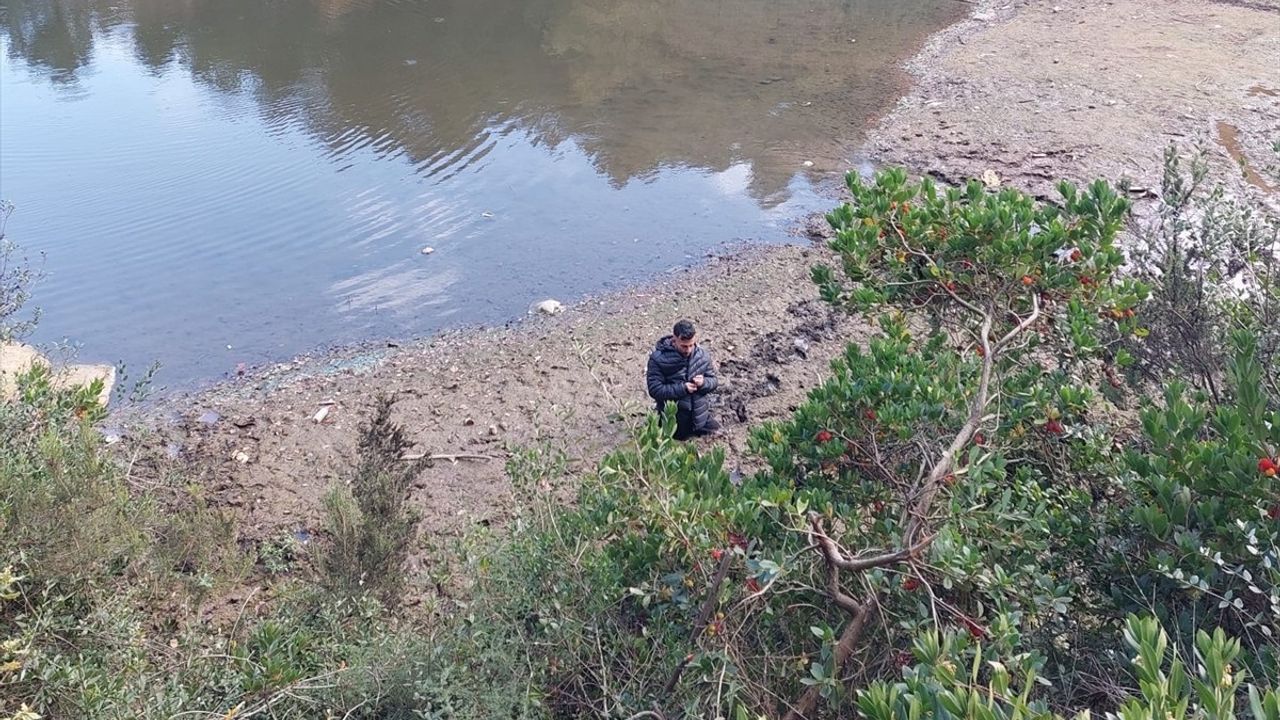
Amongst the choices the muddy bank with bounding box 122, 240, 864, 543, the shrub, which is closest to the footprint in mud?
the muddy bank with bounding box 122, 240, 864, 543

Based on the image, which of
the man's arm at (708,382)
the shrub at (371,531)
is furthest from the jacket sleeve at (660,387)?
the shrub at (371,531)

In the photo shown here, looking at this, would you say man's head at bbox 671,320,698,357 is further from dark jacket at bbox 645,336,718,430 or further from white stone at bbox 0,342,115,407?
white stone at bbox 0,342,115,407

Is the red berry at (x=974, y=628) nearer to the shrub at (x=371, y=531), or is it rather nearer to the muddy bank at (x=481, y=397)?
the shrub at (x=371, y=531)

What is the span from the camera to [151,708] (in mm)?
3193

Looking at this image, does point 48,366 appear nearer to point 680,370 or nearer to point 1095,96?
point 680,370

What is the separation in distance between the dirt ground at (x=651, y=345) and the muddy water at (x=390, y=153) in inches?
25.0

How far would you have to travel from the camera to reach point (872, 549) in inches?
109

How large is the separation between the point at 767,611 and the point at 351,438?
456 cm

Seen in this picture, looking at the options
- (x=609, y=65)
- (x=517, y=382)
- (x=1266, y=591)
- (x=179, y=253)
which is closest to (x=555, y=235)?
(x=517, y=382)

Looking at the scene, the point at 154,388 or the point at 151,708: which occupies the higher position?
the point at 151,708

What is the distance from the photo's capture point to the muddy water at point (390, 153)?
8500 mm

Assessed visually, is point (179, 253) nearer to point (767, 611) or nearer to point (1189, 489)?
point (767, 611)

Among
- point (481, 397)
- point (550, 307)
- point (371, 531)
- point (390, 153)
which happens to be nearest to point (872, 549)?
point (371, 531)

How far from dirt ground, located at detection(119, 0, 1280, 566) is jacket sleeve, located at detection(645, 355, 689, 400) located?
0.54 m
